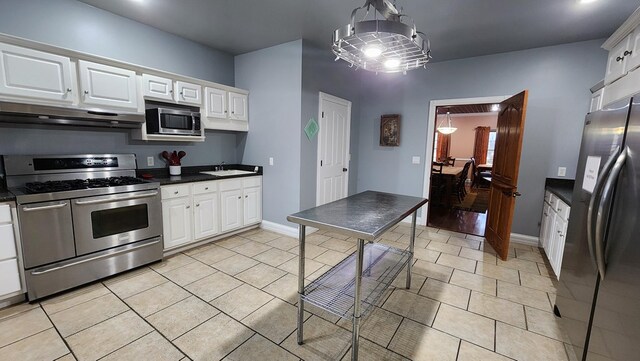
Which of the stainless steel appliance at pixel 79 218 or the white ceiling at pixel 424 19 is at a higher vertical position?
the white ceiling at pixel 424 19

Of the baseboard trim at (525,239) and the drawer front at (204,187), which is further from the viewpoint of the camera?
the baseboard trim at (525,239)

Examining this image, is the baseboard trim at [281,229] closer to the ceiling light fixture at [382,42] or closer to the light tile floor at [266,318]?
the light tile floor at [266,318]

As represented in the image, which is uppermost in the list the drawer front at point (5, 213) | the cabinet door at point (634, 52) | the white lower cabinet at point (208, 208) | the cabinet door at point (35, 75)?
the cabinet door at point (634, 52)

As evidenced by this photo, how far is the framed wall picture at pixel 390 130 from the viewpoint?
4680 mm

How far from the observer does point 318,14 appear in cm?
288

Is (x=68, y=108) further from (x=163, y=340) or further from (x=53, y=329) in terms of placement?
(x=163, y=340)

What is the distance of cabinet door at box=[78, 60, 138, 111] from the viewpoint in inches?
101

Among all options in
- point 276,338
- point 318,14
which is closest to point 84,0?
point 318,14

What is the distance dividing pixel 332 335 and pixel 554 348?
1.54m

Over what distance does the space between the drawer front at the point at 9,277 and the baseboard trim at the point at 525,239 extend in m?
5.54

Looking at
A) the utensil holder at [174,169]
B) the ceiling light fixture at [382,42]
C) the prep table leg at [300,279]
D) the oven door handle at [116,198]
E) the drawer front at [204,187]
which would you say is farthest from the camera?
the utensil holder at [174,169]

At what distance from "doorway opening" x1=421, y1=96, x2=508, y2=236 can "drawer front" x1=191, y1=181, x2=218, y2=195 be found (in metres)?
3.33

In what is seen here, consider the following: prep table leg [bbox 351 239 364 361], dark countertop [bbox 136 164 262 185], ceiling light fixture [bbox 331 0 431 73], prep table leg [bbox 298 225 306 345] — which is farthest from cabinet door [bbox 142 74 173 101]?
prep table leg [bbox 351 239 364 361]

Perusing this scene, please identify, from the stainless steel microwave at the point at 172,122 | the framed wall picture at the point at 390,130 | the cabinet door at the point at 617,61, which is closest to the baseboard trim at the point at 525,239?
the cabinet door at the point at 617,61
